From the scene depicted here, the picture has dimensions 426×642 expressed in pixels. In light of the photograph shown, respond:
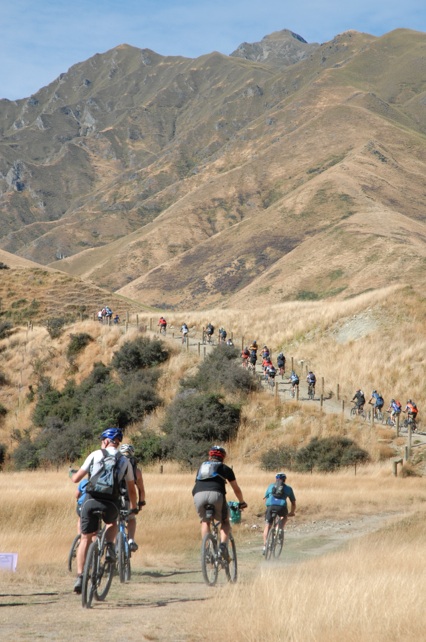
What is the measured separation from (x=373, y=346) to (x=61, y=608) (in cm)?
3249

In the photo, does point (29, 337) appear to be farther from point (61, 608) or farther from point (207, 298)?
point (207, 298)

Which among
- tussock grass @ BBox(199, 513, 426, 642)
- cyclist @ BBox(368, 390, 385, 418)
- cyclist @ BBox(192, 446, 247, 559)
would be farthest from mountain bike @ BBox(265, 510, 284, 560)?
cyclist @ BBox(368, 390, 385, 418)

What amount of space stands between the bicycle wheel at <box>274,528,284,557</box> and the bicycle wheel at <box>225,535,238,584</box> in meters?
3.11

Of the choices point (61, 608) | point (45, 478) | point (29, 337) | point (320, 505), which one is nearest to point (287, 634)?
point (61, 608)

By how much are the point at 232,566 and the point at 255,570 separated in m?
1.92

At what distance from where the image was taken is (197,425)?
31.4m

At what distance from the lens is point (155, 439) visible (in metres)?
31.8

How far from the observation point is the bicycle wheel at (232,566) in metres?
10.4

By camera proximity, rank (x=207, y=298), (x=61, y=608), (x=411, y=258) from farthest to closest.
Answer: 1. (x=207, y=298)
2. (x=411, y=258)
3. (x=61, y=608)

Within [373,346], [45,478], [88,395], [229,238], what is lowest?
[45,478]

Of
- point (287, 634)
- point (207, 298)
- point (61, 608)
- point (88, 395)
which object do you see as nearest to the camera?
point (287, 634)

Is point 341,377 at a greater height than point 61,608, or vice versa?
point 341,377

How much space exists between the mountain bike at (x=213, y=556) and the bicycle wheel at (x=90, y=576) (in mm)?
1837

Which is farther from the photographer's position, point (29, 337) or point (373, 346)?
point (29, 337)
